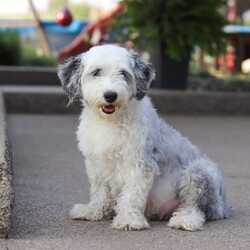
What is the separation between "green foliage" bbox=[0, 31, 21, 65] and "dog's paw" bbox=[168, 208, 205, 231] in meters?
17.6

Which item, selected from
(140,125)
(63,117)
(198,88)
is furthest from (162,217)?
(198,88)

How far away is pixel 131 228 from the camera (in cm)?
563

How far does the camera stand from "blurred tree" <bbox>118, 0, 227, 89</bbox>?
50.5 ft

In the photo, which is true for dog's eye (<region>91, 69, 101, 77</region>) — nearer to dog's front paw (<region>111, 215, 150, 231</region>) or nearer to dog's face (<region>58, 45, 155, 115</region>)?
dog's face (<region>58, 45, 155, 115</region>)

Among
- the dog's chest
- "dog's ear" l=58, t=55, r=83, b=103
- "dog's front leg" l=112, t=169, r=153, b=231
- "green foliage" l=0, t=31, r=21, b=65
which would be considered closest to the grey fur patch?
"dog's front leg" l=112, t=169, r=153, b=231

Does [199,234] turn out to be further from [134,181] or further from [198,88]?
[198,88]

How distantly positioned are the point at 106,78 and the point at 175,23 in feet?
33.7

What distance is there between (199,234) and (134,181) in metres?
0.67

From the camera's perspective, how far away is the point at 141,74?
563 cm

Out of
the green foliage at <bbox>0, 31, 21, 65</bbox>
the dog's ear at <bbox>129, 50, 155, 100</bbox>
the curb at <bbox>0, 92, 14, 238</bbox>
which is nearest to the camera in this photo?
the curb at <bbox>0, 92, 14, 238</bbox>

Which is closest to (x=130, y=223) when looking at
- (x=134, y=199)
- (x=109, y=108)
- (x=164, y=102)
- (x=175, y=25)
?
(x=134, y=199)

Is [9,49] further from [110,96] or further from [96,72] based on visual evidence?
[110,96]

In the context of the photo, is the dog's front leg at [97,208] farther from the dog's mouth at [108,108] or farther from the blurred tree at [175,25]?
the blurred tree at [175,25]

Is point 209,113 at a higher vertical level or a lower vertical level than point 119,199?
lower
